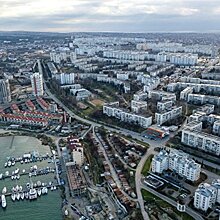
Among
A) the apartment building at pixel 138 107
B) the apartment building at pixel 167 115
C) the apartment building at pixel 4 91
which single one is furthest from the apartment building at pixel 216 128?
the apartment building at pixel 4 91

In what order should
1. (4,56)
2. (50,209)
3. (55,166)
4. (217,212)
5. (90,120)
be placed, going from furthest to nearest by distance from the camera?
1. (4,56)
2. (90,120)
3. (55,166)
4. (50,209)
5. (217,212)

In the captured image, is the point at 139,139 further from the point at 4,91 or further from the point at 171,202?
the point at 4,91

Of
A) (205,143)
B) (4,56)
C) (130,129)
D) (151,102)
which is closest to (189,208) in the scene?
(205,143)

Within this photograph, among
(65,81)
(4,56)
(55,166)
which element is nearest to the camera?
(55,166)

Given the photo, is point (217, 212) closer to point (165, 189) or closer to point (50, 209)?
point (165, 189)

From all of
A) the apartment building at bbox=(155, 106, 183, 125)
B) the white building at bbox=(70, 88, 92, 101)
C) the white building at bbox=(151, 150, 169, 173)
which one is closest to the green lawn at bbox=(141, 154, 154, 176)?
the white building at bbox=(151, 150, 169, 173)

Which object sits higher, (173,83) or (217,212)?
(173,83)
